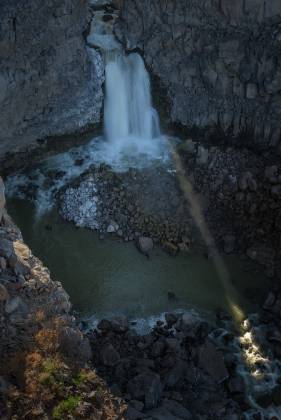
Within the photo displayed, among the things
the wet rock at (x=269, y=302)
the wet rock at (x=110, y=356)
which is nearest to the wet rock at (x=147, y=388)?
the wet rock at (x=110, y=356)

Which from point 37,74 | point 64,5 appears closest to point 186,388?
point 37,74

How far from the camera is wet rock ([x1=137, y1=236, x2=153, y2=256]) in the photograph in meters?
20.3

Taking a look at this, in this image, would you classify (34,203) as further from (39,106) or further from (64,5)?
(64,5)

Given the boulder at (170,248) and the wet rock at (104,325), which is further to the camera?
the boulder at (170,248)

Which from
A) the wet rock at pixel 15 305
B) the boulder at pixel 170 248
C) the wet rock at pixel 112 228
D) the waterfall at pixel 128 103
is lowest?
the boulder at pixel 170 248

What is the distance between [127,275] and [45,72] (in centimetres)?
920

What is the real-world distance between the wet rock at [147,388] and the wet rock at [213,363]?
6.89ft

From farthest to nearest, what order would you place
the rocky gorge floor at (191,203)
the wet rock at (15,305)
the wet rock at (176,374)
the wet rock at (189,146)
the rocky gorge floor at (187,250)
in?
the wet rock at (189,146), the rocky gorge floor at (191,203), the wet rock at (176,374), the rocky gorge floor at (187,250), the wet rock at (15,305)

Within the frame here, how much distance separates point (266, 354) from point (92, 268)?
7149 millimetres

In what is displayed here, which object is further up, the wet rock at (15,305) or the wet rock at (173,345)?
the wet rock at (15,305)

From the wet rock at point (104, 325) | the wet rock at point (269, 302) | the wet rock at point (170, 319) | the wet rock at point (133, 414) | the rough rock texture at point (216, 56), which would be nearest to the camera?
the wet rock at point (133, 414)

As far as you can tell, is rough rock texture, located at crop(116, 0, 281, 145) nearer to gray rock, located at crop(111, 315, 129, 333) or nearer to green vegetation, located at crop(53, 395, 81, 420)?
gray rock, located at crop(111, 315, 129, 333)

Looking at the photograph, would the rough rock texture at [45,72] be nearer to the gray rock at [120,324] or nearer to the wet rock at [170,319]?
the gray rock at [120,324]

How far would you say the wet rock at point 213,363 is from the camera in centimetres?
1644
